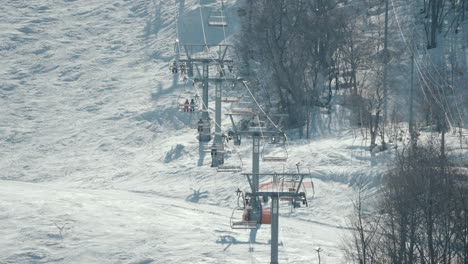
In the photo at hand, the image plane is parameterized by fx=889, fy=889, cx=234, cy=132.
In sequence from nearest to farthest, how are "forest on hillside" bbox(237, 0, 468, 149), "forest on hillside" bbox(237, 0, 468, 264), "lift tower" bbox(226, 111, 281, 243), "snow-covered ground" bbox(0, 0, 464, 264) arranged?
"lift tower" bbox(226, 111, 281, 243) → "snow-covered ground" bbox(0, 0, 464, 264) → "forest on hillside" bbox(237, 0, 468, 264) → "forest on hillside" bbox(237, 0, 468, 149)

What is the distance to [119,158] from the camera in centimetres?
4744

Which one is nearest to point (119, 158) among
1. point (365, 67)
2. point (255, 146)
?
point (365, 67)

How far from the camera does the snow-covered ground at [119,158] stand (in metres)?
33.2

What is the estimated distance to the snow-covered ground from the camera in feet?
109

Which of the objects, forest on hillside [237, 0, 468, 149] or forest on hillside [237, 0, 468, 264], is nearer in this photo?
forest on hillside [237, 0, 468, 264]

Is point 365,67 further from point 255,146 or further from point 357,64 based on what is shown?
point 255,146

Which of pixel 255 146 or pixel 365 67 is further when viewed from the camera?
pixel 365 67

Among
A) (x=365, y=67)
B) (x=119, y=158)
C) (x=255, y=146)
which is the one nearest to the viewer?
(x=255, y=146)

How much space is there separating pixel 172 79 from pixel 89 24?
1242cm

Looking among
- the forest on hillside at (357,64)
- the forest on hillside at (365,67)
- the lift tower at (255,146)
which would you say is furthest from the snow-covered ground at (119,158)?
the forest on hillside at (357,64)

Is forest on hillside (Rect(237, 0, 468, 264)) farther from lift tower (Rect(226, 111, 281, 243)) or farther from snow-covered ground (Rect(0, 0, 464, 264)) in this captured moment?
lift tower (Rect(226, 111, 281, 243))

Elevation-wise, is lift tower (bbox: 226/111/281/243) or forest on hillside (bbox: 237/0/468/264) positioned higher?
forest on hillside (bbox: 237/0/468/264)

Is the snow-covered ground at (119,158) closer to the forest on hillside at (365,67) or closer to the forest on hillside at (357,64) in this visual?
the forest on hillside at (365,67)

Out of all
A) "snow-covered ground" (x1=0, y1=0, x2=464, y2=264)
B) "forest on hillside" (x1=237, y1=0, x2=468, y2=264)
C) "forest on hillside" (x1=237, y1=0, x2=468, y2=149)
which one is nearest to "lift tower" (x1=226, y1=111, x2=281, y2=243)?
"snow-covered ground" (x1=0, y1=0, x2=464, y2=264)
